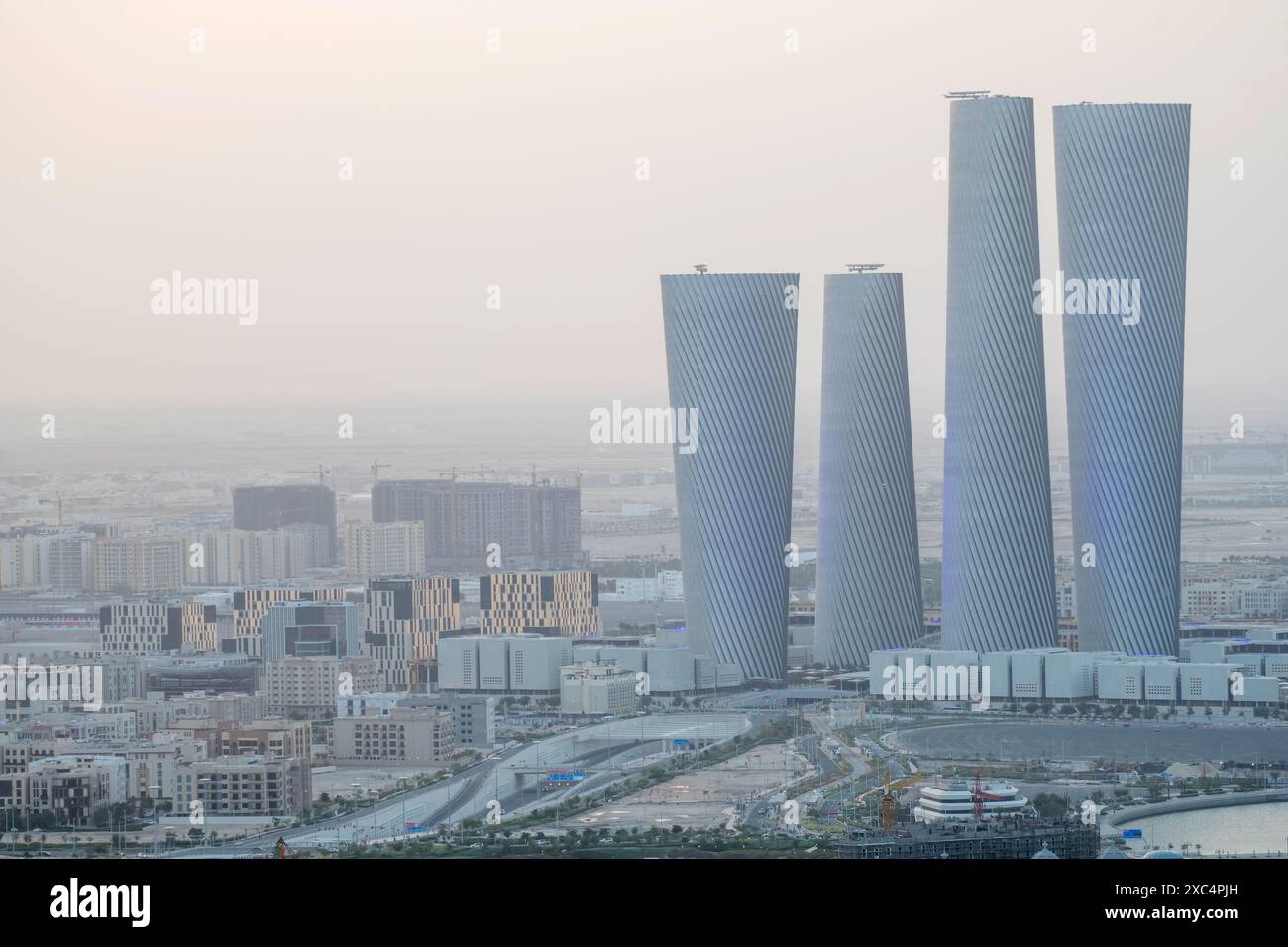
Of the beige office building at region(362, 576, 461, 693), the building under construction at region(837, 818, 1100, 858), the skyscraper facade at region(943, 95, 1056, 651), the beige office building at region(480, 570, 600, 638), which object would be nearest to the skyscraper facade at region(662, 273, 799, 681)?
the skyscraper facade at region(943, 95, 1056, 651)

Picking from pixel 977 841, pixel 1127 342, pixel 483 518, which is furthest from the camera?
pixel 483 518

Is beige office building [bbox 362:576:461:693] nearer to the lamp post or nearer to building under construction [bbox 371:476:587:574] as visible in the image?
building under construction [bbox 371:476:587:574]

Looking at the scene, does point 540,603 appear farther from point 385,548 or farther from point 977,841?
point 977,841

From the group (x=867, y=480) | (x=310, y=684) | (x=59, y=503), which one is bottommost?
(x=310, y=684)

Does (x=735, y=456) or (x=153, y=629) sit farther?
(x=153, y=629)

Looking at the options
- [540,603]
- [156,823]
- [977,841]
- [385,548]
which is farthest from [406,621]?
[977,841]

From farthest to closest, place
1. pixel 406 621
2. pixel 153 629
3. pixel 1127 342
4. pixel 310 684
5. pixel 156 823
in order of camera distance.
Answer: pixel 153 629
pixel 406 621
pixel 310 684
pixel 1127 342
pixel 156 823
